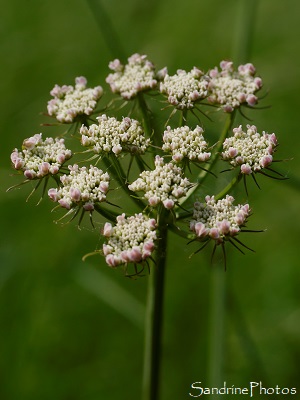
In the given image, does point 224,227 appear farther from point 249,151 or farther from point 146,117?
point 146,117

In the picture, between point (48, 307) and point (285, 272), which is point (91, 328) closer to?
point (48, 307)

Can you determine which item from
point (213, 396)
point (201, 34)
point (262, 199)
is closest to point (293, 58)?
point (201, 34)

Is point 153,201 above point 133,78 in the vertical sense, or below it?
below

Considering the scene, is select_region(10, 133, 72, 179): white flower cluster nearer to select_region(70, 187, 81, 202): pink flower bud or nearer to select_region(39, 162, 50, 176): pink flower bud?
select_region(39, 162, 50, 176): pink flower bud

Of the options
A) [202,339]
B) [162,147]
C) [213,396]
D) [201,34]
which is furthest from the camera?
[201,34]

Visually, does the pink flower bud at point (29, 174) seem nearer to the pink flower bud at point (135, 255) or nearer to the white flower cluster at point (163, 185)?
the white flower cluster at point (163, 185)

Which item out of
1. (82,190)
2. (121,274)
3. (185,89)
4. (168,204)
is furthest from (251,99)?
(121,274)

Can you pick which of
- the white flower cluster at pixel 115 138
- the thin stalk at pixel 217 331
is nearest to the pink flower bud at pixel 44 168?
the white flower cluster at pixel 115 138
